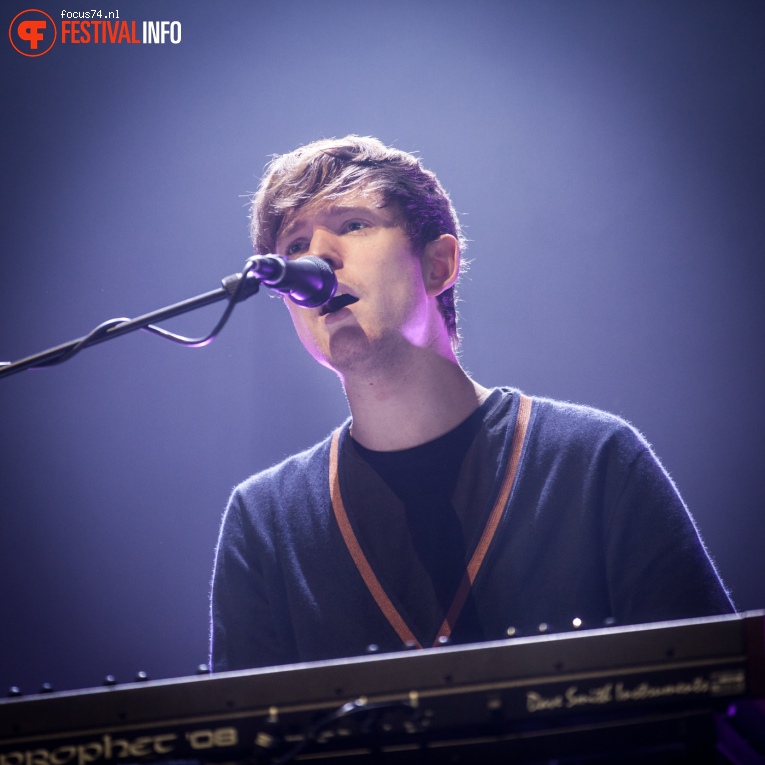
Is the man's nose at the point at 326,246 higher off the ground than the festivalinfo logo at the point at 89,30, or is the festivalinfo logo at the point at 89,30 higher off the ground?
the festivalinfo logo at the point at 89,30

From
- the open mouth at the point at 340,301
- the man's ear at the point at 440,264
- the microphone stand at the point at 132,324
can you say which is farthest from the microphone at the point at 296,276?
the man's ear at the point at 440,264

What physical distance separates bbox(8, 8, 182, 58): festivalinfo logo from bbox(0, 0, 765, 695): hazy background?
0.09 ft

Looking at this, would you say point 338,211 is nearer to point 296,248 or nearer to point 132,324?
point 296,248

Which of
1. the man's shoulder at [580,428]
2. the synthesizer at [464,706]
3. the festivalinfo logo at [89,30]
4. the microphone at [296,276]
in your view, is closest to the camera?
the synthesizer at [464,706]

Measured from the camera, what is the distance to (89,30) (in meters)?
2.48

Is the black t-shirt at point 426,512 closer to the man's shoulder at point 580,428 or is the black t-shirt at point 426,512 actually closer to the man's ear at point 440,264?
the man's shoulder at point 580,428

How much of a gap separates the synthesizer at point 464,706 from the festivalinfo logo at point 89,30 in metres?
2.04

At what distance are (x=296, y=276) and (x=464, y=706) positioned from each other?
75 cm

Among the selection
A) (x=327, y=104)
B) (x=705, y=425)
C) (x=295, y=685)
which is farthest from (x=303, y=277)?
(x=705, y=425)

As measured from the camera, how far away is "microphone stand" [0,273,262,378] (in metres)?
1.43

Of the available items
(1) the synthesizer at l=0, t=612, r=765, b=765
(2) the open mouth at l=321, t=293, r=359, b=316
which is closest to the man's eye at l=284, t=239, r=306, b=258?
(2) the open mouth at l=321, t=293, r=359, b=316

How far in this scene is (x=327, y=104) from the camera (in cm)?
239

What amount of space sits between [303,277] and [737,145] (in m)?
1.51

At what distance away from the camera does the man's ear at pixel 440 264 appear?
2.17m
